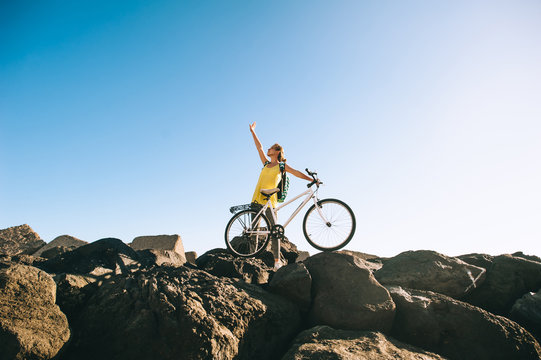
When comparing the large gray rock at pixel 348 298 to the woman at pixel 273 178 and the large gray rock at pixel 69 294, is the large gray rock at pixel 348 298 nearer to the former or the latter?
the woman at pixel 273 178

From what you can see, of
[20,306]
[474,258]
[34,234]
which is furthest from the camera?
[34,234]

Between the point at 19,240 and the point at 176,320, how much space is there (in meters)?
16.0

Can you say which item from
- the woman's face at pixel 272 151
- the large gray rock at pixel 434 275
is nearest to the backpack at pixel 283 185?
the woman's face at pixel 272 151

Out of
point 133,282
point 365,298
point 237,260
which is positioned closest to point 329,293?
point 365,298

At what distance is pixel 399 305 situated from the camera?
5211mm

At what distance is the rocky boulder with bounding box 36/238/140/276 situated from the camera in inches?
208

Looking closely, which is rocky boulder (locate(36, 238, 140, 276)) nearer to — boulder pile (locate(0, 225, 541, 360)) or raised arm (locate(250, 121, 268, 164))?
boulder pile (locate(0, 225, 541, 360))

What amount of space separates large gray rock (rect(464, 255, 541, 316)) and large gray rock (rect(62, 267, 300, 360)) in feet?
15.5

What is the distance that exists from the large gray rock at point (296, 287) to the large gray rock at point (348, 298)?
0.61 ft

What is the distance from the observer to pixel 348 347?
3.92 meters

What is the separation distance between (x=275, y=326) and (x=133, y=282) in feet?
7.83

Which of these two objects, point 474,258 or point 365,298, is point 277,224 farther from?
point 474,258

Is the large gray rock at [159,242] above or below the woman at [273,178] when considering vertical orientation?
below

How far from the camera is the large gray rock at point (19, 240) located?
547 inches
